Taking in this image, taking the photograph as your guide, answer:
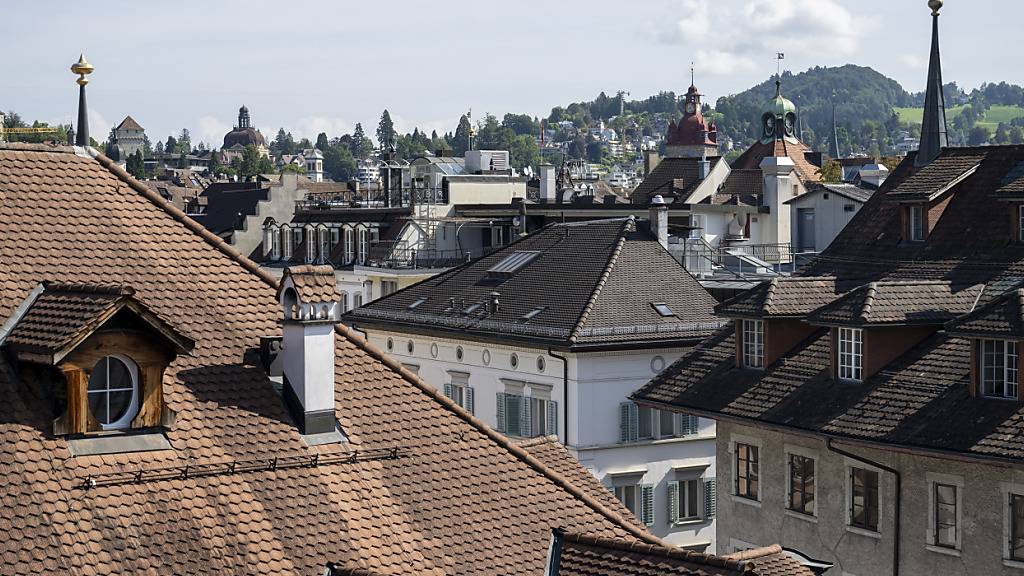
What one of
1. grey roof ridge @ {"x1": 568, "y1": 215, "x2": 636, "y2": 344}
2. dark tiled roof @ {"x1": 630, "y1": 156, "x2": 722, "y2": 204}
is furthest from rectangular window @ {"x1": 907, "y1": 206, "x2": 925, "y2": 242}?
dark tiled roof @ {"x1": 630, "y1": 156, "x2": 722, "y2": 204}

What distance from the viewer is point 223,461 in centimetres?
1675

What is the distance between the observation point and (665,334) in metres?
54.1

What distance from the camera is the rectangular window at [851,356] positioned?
36688 mm

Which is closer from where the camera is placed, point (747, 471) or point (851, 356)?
point (851, 356)

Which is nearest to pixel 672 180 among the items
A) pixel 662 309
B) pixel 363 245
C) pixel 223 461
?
pixel 363 245

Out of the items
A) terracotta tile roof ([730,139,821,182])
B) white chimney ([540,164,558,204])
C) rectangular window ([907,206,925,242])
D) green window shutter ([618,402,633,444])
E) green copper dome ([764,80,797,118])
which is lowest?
green window shutter ([618,402,633,444])

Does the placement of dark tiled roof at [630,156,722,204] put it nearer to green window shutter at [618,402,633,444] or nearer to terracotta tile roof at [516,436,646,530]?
green window shutter at [618,402,633,444]

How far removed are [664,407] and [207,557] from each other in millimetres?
24974

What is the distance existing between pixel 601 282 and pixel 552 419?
472cm

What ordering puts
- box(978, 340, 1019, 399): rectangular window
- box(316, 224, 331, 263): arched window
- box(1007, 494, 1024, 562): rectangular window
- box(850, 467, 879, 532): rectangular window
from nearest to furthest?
box(1007, 494, 1024, 562): rectangular window
box(978, 340, 1019, 399): rectangular window
box(850, 467, 879, 532): rectangular window
box(316, 224, 331, 263): arched window

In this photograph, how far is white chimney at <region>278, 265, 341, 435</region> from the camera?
17516 mm

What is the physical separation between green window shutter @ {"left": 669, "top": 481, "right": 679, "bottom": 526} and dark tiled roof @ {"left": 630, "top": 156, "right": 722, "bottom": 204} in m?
54.0

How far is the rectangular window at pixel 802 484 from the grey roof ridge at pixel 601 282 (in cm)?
1530

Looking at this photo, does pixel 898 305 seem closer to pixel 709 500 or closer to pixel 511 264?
pixel 709 500
